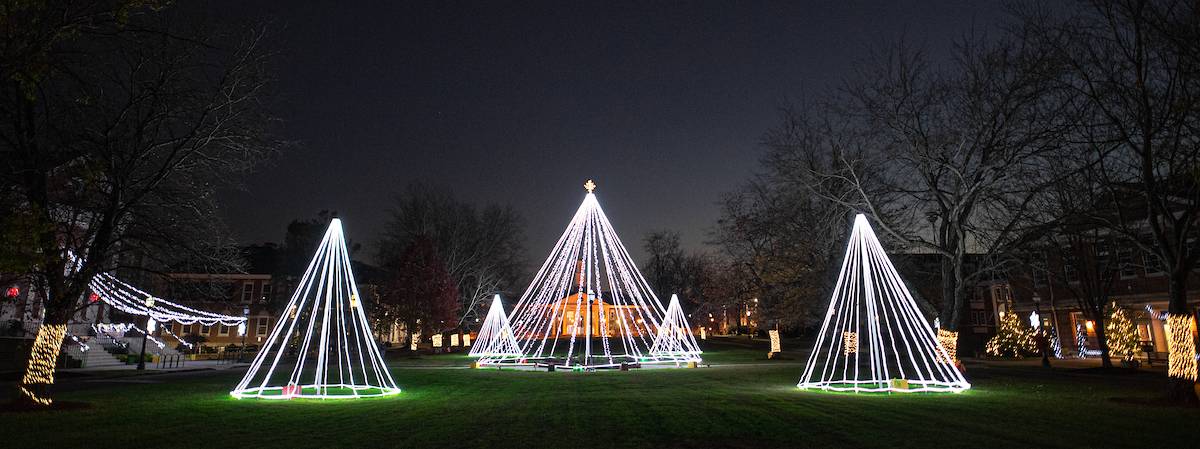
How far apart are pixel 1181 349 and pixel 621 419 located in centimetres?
1052

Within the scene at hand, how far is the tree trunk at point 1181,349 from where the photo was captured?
37.7 ft

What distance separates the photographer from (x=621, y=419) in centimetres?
999

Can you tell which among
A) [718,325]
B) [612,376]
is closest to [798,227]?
[612,376]

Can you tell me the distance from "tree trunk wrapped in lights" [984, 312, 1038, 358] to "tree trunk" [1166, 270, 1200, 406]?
22547 millimetres

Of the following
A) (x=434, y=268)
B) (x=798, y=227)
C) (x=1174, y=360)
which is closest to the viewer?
(x=1174, y=360)

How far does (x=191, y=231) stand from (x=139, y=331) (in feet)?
96.7

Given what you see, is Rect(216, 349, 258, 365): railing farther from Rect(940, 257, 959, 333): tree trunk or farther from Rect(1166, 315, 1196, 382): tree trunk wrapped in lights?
Rect(1166, 315, 1196, 382): tree trunk wrapped in lights

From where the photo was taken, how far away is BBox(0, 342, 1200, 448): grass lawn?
318 inches

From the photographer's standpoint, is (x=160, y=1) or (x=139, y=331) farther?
(x=139, y=331)

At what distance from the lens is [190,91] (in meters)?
12.7

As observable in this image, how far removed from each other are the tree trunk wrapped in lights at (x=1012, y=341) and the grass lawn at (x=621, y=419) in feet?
57.9

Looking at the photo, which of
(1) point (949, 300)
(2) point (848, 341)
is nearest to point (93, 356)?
(2) point (848, 341)

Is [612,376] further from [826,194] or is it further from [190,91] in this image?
[190,91]

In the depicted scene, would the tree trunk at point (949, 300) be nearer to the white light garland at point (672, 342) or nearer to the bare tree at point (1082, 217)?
the bare tree at point (1082, 217)
